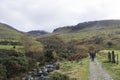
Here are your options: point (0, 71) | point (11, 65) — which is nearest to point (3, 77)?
point (0, 71)

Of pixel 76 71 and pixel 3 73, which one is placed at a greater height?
pixel 76 71

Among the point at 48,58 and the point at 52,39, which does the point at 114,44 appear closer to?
the point at 52,39

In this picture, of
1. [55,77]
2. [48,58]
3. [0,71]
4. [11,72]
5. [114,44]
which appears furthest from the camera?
[114,44]

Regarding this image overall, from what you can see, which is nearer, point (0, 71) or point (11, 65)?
point (0, 71)

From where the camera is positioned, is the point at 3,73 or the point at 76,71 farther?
the point at 3,73

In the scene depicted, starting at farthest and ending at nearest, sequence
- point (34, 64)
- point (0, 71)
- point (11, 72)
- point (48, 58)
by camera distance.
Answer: point (48, 58) → point (34, 64) → point (11, 72) → point (0, 71)

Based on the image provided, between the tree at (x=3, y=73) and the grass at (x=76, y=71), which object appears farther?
the tree at (x=3, y=73)

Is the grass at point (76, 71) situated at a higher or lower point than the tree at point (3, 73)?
higher

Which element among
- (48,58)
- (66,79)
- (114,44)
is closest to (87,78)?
(66,79)

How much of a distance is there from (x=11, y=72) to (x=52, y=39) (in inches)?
3363

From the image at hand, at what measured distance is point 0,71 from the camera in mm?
62062

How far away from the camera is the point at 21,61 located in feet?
238

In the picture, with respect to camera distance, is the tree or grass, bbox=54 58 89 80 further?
the tree

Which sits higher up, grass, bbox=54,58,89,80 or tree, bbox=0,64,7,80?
grass, bbox=54,58,89,80
